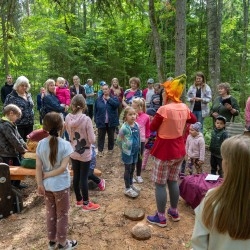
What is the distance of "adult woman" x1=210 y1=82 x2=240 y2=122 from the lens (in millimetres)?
6152

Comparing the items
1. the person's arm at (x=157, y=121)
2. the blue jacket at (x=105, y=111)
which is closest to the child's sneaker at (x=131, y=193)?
the person's arm at (x=157, y=121)

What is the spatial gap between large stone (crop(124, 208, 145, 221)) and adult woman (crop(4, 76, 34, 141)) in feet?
9.94

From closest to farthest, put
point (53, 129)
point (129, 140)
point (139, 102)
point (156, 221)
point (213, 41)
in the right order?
point (53, 129)
point (156, 221)
point (129, 140)
point (139, 102)
point (213, 41)

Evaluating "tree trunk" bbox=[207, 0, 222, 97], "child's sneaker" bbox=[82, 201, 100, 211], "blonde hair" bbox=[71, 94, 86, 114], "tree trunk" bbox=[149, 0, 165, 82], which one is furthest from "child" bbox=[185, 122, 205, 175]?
"tree trunk" bbox=[207, 0, 222, 97]

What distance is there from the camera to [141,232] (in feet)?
12.3

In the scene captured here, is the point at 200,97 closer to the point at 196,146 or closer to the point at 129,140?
the point at 196,146

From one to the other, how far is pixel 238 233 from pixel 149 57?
51.1 feet


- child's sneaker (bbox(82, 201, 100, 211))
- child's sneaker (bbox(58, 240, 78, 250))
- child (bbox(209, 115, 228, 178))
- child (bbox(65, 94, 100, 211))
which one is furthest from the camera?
child (bbox(209, 115, 228, 178))

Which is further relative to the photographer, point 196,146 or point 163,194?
point 196,146

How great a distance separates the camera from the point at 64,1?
5.99 metres

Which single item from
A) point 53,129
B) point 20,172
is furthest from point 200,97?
point 53,129

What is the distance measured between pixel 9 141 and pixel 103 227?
217 cm

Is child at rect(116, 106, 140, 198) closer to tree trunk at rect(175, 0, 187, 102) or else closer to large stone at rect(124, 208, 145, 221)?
large stone at rect(124, 208, 145, 221)

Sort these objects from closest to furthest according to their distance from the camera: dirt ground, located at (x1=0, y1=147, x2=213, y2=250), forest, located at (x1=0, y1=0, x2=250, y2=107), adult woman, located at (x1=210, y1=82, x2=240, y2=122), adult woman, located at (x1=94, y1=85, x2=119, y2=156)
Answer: dirt ground, located at (x1=0, y1=147, x2=213, y2=250) → adult woman, located at (x1=210, y1=82, x2=240, y2=122) → adult woman, located at (x1=94, y1=85, x2=119, y2=156) → forest, located at (x1=0, y1=0, x2=250, y2=107)
